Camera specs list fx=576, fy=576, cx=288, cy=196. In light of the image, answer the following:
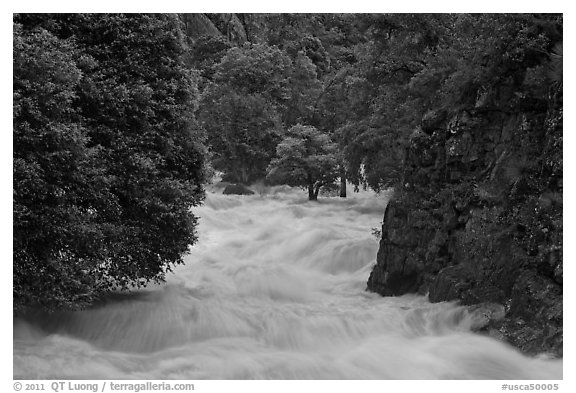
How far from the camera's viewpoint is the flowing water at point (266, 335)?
8.30m

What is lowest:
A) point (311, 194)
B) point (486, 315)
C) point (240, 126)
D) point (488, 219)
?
point (486, 315)

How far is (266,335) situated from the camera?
10195 millimetres

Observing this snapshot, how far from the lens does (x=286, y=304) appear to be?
40.8 ft

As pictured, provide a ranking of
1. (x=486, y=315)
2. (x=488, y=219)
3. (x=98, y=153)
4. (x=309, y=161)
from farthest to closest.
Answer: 1. (x=309, y=161)
2. (x=98, y=153)
3. (x=488, y=219)
4. (x=486, y=315)

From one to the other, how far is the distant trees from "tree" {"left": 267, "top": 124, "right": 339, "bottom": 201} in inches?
604

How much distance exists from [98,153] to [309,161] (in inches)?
708

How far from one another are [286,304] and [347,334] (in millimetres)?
2441

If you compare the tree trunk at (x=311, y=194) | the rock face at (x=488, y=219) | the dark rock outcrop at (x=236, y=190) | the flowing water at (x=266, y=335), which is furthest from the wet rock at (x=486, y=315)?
the dark rock outcrop at (x=236, y=190)

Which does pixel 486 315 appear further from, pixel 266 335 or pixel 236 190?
pixel 236 190

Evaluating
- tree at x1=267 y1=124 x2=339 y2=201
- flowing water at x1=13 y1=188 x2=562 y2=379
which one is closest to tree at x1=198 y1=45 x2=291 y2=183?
tree at x1=267 y1=124 x2=339 y2=201

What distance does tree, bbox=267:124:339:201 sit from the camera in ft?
90.3

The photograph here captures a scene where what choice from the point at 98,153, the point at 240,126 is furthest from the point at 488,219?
the point at 240,126
